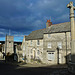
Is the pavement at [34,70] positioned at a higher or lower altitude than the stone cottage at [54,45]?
lower

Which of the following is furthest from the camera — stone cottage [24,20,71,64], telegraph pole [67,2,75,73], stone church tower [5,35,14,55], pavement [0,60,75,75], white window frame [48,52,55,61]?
stone church tower [5,35,14,55]

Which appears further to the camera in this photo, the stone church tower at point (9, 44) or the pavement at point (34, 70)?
the stone church tower at point (9, 44)

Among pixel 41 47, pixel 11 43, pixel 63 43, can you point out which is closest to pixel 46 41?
pixel 41 47

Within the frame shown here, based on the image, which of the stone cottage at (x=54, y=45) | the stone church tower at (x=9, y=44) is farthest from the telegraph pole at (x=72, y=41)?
the stone church tower at (x=9, y=44)

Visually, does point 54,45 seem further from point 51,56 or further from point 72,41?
point 72,41

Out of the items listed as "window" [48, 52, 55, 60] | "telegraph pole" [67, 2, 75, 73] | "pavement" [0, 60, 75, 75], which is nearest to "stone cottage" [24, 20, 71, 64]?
"window" [48, 52, 55, 60]

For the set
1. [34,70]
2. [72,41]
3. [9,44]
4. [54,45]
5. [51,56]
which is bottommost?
[34,70]

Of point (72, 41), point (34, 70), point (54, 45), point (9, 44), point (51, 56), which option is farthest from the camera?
point (9, 44)

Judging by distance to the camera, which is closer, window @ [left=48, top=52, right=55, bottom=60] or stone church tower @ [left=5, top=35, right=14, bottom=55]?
window @ [left=48, top=52, right=55, bottom=60]

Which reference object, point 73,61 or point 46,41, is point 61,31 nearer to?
point 46,41

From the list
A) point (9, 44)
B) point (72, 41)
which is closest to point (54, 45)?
point (72, 41)

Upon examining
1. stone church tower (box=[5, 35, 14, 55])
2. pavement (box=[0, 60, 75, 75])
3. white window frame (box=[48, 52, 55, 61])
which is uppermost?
stone church tower (box=[5, 35, 14, 55])

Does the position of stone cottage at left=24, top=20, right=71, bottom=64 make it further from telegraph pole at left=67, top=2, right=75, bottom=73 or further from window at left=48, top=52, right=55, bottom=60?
telegraph pole at left=67, top=2, right=75, bottom=73

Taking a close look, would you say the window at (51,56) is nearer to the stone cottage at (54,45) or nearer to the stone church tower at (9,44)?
the stone cottage at (54,45)
